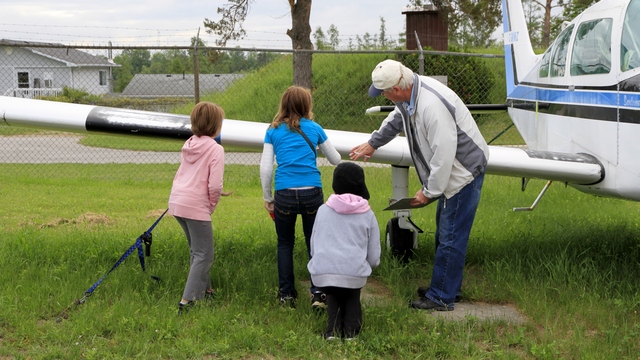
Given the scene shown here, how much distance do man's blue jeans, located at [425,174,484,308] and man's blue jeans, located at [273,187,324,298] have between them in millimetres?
880

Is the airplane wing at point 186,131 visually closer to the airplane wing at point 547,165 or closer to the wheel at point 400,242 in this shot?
the airplane wing at point 547,165

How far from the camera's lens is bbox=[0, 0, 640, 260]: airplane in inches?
196

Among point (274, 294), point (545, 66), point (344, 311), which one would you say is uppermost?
point (545, 66)

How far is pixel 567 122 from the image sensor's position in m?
5.79

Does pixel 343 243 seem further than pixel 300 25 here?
No

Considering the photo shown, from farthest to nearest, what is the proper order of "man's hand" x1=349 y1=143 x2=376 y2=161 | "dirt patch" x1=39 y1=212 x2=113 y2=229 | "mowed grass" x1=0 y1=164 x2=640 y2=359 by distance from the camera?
"dirt patch" x1=39 y1=212 x2=113 y2=229 → "man's hand" x1=349 y1=143 x2=376 y2=161 → "mowed grass" x1=0 y1=164 x2=640 y2=359

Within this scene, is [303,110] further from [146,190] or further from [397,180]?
[146,190]

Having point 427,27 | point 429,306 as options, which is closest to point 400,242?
point 429,306

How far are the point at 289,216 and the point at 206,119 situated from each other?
0.88 metres

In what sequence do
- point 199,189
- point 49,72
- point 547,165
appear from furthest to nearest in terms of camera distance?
1. point 49,72
2. point 547,165
3. point 199,189

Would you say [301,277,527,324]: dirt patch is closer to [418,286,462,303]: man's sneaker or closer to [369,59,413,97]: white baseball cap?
[418,286,462,303]: man's sneaker

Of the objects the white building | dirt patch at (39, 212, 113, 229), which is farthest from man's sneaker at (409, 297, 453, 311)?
the white building

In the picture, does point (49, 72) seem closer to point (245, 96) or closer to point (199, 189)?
point (245, 96)

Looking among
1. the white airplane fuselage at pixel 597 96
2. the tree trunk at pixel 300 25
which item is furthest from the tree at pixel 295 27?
the white airplane fuselage at pixel 597 96
